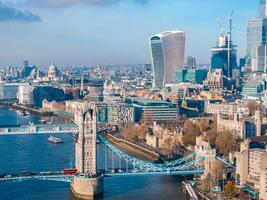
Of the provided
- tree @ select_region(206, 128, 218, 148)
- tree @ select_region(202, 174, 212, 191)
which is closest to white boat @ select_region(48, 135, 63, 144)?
tree @ select_region(206, 128, 218, 148)

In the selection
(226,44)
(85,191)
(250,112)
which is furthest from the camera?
(226,44)

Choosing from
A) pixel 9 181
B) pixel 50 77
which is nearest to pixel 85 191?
pixel 9 181

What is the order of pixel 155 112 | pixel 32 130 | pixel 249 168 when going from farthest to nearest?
pixel 155 112 < pixel 32 130 < pixel 249 168

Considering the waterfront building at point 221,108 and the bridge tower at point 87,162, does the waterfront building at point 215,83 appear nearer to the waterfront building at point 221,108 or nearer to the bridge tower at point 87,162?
the waterfront building at point 221,108

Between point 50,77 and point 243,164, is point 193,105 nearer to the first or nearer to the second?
point 243,164

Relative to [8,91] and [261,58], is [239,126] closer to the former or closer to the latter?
[261,58]

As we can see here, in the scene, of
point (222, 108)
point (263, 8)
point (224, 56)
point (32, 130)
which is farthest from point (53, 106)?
point (263, 8)

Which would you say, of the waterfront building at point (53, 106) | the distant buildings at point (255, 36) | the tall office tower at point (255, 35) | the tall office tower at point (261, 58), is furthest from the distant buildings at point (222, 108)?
the tall office tower at point (255, 35)
